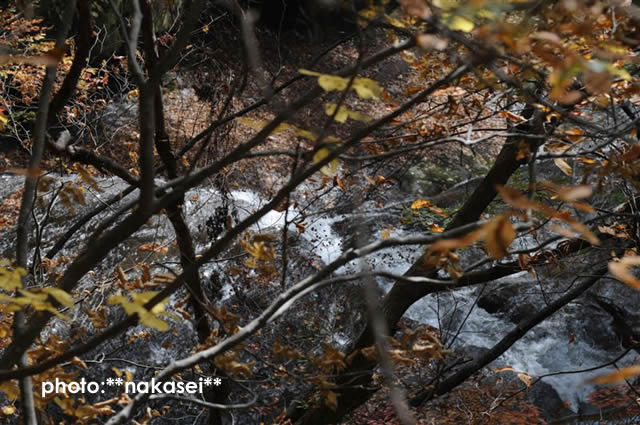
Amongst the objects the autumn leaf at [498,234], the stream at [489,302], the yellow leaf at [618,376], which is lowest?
the yellow leaf at [618,376]

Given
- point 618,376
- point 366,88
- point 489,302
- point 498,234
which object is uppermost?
point 489,302

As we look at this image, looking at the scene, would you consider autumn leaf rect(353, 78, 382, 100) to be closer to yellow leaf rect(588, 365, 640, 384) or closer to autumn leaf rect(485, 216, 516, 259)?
autumn leaf rect(485, 216, 516, 259)

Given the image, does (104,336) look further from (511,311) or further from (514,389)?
(511,311)

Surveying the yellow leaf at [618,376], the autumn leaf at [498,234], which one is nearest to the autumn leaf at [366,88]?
the autumn leaf at [498,234]

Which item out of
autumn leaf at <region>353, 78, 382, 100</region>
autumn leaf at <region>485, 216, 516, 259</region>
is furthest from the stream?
autumn leaf at <region>485, 216, 516, 259</region>

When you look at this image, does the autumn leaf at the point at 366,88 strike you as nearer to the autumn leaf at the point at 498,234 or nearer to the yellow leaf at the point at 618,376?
the autumn leaf at the point at 498,234

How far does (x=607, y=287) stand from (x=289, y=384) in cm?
476

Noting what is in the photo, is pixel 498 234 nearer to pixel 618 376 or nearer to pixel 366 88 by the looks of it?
pixel 618 376

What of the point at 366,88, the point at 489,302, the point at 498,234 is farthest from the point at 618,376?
the point at 489,302

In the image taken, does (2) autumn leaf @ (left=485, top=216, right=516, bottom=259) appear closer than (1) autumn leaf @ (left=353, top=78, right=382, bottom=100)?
Yes

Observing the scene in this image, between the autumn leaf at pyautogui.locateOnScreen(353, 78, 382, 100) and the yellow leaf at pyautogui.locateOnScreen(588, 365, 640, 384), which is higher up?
the autumn leaf at pyautogui.locateOnScreen(353, 78, 382, 100)

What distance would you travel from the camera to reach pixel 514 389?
6.71 metres

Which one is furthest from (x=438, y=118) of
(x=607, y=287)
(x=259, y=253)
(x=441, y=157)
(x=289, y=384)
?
(x=441, y=157)

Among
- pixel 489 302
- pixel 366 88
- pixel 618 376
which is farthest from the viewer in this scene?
pixel 489 302
